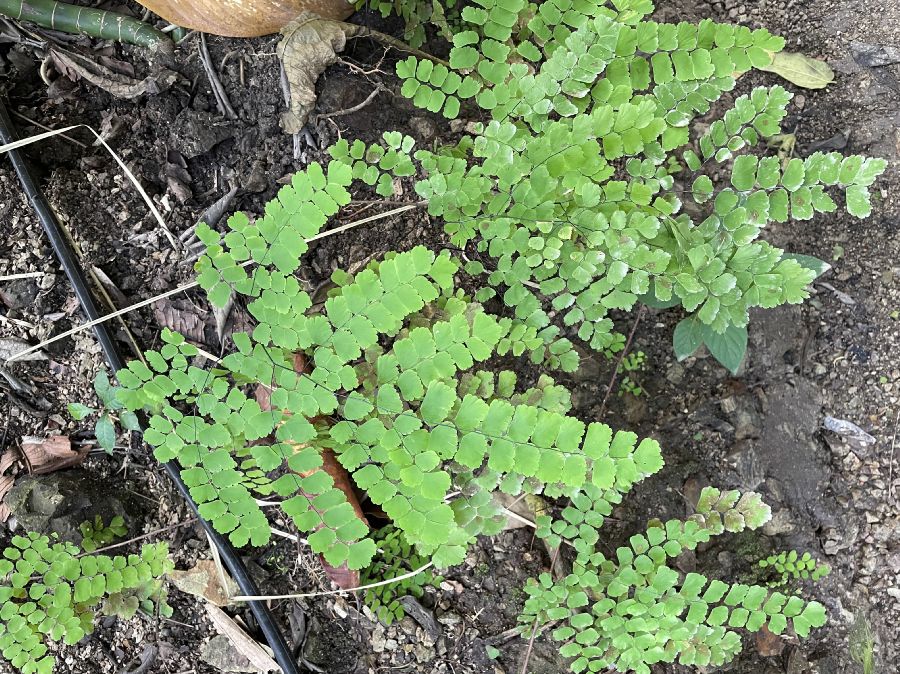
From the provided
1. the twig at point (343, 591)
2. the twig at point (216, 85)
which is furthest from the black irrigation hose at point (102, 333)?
the twig at point (216, 85)

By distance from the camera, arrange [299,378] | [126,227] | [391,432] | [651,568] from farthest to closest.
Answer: [126,227] < [651,568] < [299,378] < [391,432]

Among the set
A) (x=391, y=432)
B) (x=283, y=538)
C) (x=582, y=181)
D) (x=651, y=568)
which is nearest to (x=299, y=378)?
(x=391, y=432)

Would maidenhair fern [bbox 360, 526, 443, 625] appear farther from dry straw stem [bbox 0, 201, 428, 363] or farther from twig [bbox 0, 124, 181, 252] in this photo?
twig [bbox 0, 124, 181, 252]

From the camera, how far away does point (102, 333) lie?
2.14 m

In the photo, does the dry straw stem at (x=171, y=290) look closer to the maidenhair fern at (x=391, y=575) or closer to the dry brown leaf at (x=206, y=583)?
the dry brown leaf at (x=206, y=583)

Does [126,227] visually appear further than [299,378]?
Yes

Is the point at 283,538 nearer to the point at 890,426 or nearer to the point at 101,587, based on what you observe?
the point at 101,587

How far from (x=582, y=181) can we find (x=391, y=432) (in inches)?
33.5

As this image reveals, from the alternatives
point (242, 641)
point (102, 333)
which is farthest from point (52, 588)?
point (102, 333)

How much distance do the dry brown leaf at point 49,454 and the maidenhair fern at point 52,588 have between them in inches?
10.6

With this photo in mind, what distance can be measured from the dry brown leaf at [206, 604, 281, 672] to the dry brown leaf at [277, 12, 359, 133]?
5.33ft

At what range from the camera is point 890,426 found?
94.5 inches

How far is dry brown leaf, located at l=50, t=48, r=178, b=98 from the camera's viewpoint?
217 centimetres

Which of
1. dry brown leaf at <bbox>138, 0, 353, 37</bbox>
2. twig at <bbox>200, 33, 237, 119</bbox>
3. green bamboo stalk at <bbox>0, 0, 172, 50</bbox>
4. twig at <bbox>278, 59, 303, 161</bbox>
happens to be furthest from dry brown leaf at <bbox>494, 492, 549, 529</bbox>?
green bamboo stalk at <bbox>0, 0, 172, 50</bbox>
